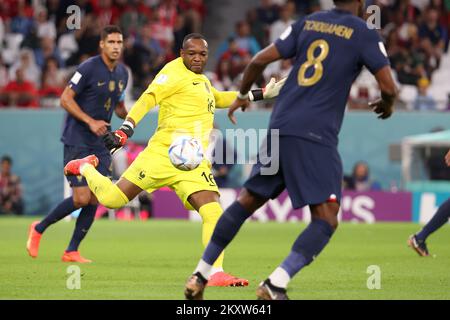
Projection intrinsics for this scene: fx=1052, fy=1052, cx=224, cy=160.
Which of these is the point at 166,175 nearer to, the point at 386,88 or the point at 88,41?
the point at 386,88

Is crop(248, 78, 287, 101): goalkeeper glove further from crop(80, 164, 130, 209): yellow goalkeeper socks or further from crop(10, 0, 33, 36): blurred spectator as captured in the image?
crop(10, 0, 33, 36): blurred spectator

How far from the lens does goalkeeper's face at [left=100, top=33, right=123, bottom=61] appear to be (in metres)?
12.1

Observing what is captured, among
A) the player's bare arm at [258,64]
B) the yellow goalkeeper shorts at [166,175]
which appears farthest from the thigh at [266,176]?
the yellow goalkeeper shorts at [166,175]

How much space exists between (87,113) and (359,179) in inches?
441

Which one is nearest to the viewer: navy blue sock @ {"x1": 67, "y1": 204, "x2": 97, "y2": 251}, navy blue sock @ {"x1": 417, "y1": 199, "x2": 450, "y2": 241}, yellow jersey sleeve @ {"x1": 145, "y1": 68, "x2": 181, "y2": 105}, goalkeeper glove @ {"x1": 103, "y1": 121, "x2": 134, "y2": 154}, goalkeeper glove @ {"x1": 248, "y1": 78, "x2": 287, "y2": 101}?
goalkeeper glove @ {"x1": 103, "y1": 121, "x2": 134, "y2": 154}

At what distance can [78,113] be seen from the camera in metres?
12.1

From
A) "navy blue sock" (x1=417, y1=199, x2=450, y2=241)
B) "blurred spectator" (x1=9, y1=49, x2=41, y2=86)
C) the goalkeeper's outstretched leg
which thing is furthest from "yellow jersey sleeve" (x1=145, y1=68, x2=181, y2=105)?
"blurred spectator" (x1=9, y1=49, x2=41, y2=86)

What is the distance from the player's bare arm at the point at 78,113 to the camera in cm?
1183

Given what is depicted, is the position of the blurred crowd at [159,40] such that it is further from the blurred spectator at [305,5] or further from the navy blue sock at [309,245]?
the navy blue sock at [309,245]

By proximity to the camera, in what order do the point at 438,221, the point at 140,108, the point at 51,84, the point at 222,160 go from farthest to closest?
the point at 51,84 < the point at 222,160 < the point at 438,221 < the point at 140,108

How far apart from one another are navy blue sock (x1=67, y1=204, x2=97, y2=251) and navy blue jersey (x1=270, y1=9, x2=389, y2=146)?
5007mm

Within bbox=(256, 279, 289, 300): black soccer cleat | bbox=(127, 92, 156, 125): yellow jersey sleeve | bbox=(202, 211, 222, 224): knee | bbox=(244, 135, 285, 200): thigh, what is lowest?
bbox=(256, 279, 289, 300): black soccer cleat

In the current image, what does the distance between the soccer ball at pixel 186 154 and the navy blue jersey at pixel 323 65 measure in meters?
2.11

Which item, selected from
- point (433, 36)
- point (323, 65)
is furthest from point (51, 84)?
point (323, 65)
